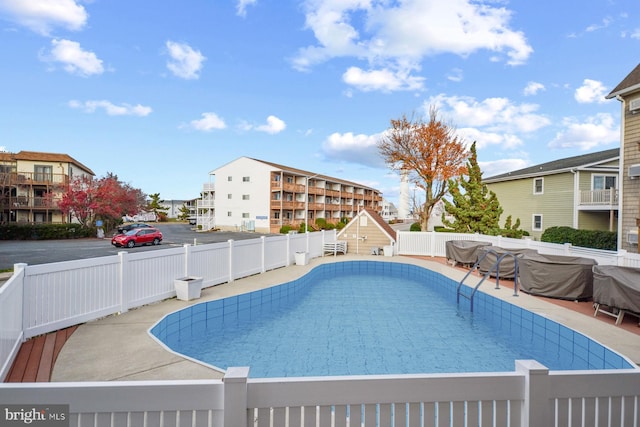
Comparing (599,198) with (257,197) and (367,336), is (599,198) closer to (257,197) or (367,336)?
(367,336)

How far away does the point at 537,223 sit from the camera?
24875mm

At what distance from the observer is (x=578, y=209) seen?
2128 centimetres

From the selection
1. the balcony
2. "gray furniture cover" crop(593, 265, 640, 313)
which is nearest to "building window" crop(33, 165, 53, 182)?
"gray furniture cover" crop(593, 265, 640, 313)

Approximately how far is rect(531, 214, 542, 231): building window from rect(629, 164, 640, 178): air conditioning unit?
9.71 metres

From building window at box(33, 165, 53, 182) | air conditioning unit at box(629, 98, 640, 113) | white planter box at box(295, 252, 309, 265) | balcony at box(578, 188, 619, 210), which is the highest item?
air conditioning unit at box(629, 98, 640, 113)

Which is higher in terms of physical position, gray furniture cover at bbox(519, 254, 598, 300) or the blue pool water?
gray furniture cover at bbox(519, 254, 598, 300)

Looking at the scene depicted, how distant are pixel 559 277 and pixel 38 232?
123 feet

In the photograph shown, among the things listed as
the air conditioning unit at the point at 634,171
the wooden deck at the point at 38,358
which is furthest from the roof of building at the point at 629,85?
the wooden deck at the point at 38,358

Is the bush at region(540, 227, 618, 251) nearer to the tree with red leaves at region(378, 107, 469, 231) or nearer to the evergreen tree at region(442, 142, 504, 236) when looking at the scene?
the evergreen tree at region(442, 142, 504, 236)

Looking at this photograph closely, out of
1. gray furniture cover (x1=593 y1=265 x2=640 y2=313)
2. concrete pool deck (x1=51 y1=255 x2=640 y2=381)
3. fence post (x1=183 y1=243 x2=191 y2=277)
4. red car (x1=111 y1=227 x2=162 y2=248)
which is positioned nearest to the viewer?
concrete pool deck (x1=51 y1=255 x2=640 y2=381)

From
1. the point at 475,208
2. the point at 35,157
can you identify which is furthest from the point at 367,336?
the point at 35,157

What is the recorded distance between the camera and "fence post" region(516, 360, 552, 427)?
2.03 m

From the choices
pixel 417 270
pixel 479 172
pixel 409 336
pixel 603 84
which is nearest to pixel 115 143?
pixel 417 270

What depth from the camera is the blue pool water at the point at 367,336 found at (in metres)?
6.29
